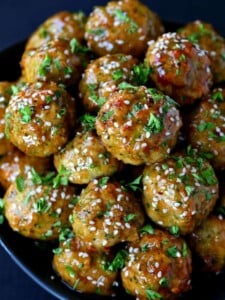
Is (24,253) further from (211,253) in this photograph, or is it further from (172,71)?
(172,71)

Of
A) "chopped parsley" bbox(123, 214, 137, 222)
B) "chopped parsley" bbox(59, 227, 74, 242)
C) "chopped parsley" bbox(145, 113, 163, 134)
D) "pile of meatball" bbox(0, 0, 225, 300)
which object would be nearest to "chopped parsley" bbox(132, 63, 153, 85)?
"pile of meatball" bbox(0, 0, 225, 300)

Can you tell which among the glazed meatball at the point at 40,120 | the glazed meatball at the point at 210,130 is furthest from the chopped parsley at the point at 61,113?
the glazed meatball at the point at 210,130

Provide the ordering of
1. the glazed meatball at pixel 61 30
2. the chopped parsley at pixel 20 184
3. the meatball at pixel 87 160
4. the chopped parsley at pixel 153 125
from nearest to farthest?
the chopped parsley at pixel 153 125 → the meatball at pixel 87 160 → the chopped parsley at pixel 20 184 → the glazed meatball at pixel 61 30

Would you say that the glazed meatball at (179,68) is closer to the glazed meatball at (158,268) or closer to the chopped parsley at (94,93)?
the chopped parsley at (94,93)

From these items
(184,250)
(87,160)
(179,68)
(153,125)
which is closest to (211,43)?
(179,68)

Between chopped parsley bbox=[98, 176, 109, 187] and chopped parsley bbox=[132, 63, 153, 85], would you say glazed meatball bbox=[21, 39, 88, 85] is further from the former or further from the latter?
chopped parsley bbox=[98, 176, 109, 187]

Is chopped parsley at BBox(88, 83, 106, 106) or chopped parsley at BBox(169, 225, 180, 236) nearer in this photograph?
chopped parsley at BBox(169, 225, 180, 236)
